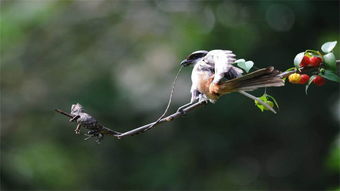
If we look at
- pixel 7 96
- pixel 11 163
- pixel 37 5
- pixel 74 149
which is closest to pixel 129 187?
pixel 74 149

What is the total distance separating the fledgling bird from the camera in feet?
5.32

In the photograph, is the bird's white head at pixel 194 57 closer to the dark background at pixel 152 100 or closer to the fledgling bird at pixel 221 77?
the fledgling bird at pixel 221 77

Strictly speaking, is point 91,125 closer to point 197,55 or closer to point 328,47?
point 197,55

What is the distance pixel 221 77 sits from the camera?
68.0 inches

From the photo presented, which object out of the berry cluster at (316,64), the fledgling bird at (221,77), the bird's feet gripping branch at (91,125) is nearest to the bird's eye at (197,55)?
the fledgling bird at (221,77)

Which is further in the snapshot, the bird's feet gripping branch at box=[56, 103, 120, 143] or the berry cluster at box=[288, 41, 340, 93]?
the berry cluster at box=[288, 41, 340, 93]

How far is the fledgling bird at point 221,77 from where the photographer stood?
63.9 inches

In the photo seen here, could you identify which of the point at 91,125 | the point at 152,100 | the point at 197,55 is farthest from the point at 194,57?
the point at 152,100

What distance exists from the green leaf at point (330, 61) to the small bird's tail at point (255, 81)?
246mm

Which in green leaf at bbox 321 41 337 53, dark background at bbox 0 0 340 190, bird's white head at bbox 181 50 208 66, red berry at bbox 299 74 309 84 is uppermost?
dark background at bbox 0 0 340 190

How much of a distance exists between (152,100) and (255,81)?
5.23 metres

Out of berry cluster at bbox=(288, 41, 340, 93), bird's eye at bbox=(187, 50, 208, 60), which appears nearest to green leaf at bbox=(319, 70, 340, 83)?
berry cluster at bbox=(288, 41, 340, 93)

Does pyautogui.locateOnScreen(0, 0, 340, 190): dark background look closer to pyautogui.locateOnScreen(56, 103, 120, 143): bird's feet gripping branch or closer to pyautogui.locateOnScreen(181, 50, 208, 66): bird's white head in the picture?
pyautogui.locateOnScreen(181, 50, 208, 66): bird's white head

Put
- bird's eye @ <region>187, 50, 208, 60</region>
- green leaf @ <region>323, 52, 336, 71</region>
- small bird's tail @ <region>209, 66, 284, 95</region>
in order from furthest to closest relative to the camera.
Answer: bird's eye @ <region>187, 50, 208, 60</region> → green leaf @ <region>323, 52, 336, 71</region> → small bird's tail @ <region>209, 66, 284, 95</region>
